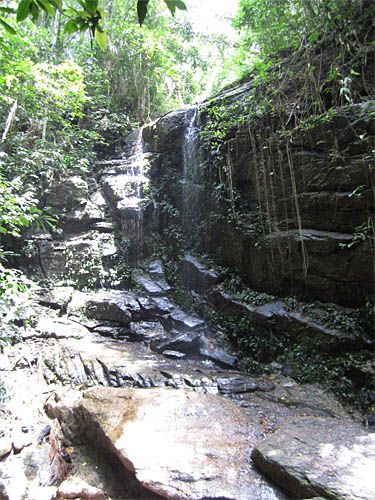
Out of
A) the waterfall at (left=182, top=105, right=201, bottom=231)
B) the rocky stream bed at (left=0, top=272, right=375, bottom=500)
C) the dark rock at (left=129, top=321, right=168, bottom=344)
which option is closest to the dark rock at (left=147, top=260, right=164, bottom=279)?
the waterfall at (left=182, top=105, right=201, bottom=231)

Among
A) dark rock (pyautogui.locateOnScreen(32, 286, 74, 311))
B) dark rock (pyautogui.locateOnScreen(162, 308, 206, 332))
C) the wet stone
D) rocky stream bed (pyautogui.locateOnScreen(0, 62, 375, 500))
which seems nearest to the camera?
rocky stream bed (pyautogui.locateOnScreen(0, 62, 375, 500))

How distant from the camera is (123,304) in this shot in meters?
7.45

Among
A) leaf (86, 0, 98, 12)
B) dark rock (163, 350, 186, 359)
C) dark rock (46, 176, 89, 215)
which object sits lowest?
dark rock (163, 350, 186, 359)

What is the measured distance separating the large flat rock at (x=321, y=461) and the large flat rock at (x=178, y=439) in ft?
0.56

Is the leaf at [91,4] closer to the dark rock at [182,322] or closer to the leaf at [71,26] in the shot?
the leaf at [71,26]

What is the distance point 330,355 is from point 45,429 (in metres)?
4.38

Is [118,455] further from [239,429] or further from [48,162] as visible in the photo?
[48,162]

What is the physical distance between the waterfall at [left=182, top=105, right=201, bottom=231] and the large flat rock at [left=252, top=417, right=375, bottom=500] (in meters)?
6.17

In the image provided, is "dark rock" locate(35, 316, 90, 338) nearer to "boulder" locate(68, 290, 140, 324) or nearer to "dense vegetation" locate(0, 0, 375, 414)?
"boulder" locate(68, 290, 140, 324)

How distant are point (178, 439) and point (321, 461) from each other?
A: 1.39 metres

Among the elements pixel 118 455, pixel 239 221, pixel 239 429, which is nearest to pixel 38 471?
pixel 118 455

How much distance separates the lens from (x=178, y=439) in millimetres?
3170

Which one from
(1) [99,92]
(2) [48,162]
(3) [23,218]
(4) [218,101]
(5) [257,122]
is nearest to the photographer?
(3) [23,218]

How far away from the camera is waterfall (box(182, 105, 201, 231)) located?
853cm
